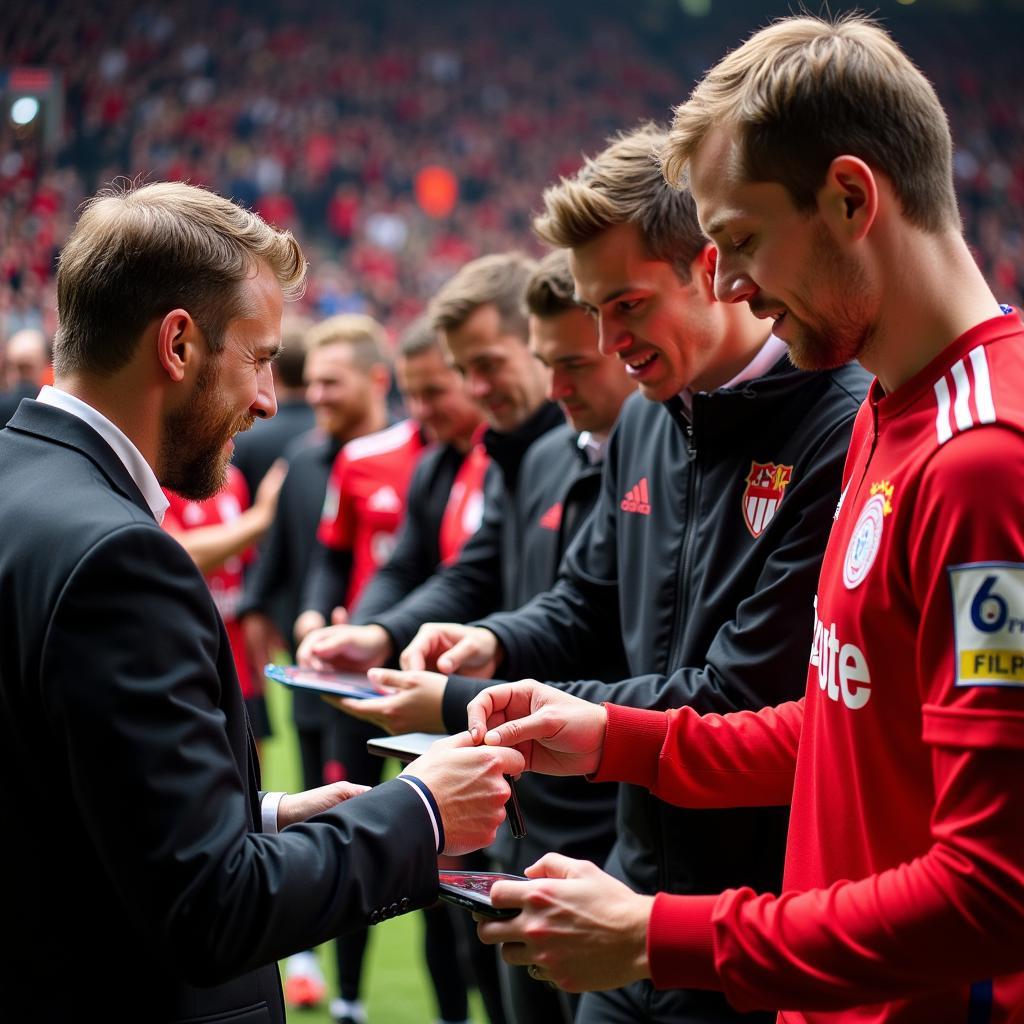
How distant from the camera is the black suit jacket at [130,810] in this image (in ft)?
4.63

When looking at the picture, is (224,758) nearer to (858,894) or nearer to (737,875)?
(858,894)

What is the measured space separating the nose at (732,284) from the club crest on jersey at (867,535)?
0.32 metres

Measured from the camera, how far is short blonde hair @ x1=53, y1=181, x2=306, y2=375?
5.67 ft

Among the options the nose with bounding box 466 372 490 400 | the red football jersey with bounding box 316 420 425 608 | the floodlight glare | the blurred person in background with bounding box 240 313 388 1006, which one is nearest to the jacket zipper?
the nose with bounding box 466 372 490 400

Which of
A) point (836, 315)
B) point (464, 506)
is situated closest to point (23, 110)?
point (464, 506)

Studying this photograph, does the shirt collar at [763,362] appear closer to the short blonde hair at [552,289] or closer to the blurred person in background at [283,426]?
the short blonde hair at [552,289]

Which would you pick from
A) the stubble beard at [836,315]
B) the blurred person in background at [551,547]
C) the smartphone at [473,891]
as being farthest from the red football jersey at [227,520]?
the stubble beard at [836,315]

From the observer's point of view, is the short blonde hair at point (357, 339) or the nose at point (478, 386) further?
the short blonde hair at point (357, 339)

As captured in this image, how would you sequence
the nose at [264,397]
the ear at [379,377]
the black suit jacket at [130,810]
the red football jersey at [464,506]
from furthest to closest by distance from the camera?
the ear at [379,377], the red football jersey at [464,506], the nose at [264,397], the black suit jacket at [130,810]

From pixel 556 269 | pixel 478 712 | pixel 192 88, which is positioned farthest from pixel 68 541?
pixel 192 88

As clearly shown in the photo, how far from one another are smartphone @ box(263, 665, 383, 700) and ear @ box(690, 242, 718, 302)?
1.05 m

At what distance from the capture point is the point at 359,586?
5.06 m

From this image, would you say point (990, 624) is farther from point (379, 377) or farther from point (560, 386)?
point (379, 377)

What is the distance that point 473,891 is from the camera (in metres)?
1.64
